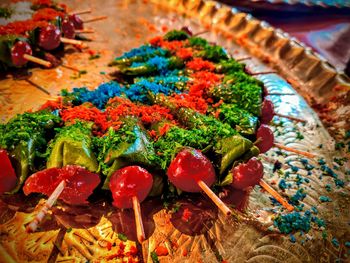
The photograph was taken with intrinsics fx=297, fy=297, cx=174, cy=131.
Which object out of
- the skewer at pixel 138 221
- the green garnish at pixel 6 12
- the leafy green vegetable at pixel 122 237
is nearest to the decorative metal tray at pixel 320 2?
the green garnish at pixel 6 12

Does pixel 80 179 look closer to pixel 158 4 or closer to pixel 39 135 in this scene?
pixel 39 135

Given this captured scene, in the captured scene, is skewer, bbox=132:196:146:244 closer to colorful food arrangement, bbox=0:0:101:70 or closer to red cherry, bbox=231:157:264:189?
red cherry, bbox=231:157:264:189

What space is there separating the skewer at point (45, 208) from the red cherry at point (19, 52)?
114 inches

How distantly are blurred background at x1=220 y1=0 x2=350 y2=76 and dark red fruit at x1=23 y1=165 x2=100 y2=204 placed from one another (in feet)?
19.0

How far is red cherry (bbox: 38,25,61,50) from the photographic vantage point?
503cm

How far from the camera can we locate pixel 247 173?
3.03 metres

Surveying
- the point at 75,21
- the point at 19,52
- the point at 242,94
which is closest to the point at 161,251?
the point at 242,94

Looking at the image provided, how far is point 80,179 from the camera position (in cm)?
281

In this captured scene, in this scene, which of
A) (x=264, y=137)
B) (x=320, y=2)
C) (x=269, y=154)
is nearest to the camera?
(x=264, y=137)

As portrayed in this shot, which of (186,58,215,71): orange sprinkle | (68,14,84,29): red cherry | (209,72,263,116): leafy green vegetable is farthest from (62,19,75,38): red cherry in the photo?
(209,72,263,116): leafy green vegetable

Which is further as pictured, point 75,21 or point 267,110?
point 75,21

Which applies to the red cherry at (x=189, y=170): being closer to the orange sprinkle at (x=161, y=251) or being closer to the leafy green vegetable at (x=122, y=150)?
the leafy green vegetable at (x=122, y=150)

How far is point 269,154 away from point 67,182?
2.64 meters

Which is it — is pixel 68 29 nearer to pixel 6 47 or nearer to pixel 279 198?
pixel 6 47
